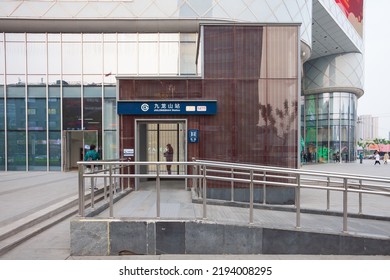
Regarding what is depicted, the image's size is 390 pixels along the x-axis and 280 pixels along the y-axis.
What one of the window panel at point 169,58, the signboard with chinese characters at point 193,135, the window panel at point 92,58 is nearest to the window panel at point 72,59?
the window panel at point 92,58

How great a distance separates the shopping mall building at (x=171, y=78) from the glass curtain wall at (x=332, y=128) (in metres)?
0.16

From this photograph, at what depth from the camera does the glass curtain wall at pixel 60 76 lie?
54.4 feet

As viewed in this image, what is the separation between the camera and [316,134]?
1293 inches

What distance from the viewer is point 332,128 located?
31.8 m

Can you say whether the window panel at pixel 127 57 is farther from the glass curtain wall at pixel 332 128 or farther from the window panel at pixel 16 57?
the glass curtain wall at pixel 332 128

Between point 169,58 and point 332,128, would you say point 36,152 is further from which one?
point 332,128

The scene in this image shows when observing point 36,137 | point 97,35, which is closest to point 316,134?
point 97,35

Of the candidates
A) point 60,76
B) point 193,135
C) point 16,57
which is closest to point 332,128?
point 193,135

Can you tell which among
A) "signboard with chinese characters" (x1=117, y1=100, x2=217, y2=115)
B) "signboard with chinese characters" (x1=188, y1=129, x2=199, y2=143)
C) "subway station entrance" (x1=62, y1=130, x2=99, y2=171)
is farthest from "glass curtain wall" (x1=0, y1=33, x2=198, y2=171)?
"signboard with chinese characters" (x1=188, y1=129, x2=199, y2=143)

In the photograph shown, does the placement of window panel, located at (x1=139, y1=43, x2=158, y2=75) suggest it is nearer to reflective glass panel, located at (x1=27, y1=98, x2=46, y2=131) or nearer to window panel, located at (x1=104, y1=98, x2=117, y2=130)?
window panel, located at (x1=104, y1=98, x2=117, y2=130)

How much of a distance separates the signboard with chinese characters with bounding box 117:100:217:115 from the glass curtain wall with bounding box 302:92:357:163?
86.0 ft

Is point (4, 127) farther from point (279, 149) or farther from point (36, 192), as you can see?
point (279, 149)

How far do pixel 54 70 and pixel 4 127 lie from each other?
488cm

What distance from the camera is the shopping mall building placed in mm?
8648
